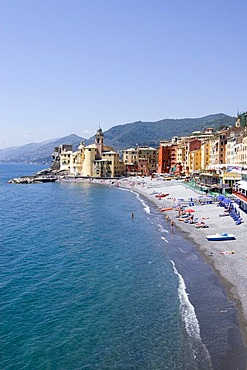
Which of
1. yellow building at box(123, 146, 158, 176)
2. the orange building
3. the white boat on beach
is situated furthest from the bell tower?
the white boat on beach

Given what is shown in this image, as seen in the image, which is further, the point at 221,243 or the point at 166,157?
the point at 166,157

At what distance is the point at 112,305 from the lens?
86.3 ft

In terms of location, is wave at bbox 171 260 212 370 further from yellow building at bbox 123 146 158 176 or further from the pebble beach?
yellow building at bbox 123 146 158 176

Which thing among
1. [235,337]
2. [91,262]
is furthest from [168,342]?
[91,262]

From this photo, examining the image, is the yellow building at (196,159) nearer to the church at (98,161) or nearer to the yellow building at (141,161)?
the church at (98,161)

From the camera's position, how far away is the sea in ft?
65.3

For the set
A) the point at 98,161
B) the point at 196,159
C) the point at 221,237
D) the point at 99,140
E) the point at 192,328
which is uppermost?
the point at 99,140

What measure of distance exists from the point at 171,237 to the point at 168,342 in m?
26.2

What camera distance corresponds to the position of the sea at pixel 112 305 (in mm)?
19906

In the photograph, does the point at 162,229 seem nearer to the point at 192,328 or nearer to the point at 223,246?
the point at 223,246

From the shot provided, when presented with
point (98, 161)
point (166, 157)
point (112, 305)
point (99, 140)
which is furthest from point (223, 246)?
point (99, 140)

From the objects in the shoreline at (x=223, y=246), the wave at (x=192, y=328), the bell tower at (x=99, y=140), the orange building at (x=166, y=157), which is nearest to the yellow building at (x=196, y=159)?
the orange building at (x=166, y=157)

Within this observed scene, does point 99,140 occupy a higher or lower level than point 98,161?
higher

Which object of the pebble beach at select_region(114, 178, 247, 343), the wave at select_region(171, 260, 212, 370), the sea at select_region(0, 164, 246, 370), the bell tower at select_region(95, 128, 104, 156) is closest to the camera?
the wave at select_region(171, 260, 212, 370)
